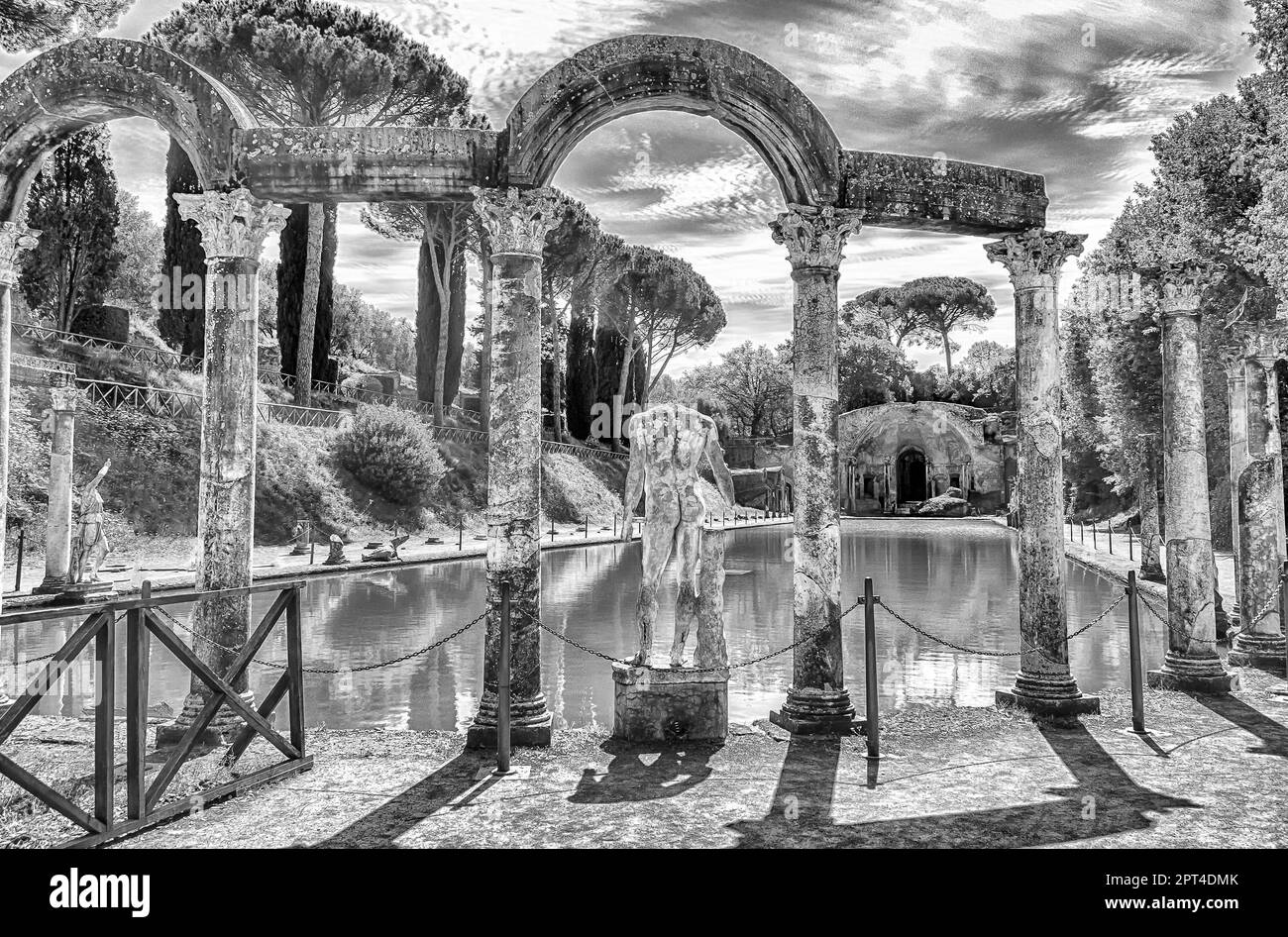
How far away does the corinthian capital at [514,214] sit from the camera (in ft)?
20.3

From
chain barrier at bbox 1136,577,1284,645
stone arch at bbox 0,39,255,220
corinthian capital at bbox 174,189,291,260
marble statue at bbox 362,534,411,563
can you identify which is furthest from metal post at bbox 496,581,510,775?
marble statue at bbox 362,534,411,563

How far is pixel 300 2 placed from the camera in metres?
24.2

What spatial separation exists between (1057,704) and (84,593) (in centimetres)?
1251

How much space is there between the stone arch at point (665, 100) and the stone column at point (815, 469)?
0.31 m

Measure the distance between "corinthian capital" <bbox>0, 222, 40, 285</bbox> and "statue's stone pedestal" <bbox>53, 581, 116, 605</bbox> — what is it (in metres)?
6.38

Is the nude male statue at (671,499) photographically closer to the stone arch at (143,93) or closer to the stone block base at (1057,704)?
the stone block base at (1057,704)

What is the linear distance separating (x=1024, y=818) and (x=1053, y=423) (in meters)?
3.51

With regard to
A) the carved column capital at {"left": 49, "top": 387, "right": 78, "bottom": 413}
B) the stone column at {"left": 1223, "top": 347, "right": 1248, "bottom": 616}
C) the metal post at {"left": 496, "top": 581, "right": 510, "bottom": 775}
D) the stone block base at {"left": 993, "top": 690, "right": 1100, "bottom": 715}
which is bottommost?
the stone block base at {"left": 993, "top": 690, "right": 1100, "bottom": 715}

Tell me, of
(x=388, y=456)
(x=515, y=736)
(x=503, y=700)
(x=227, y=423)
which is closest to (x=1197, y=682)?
(x=515, y=736)

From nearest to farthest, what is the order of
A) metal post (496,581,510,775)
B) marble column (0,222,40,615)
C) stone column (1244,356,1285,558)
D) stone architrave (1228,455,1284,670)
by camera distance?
metal post (496,581,510,775) → marble column (0,222,40,615) → stone architrave (1228,455,1284,670) → stone column (1244,356,1285,558)

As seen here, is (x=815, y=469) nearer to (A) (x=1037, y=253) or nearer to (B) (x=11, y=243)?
(A) (x=1037, y=253)

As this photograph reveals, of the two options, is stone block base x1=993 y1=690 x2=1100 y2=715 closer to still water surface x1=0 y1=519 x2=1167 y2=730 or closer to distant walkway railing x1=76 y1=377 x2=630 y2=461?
still water surface x1=0 y1=519 x2=1167 y2=730

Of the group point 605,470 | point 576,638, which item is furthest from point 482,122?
point 576,638

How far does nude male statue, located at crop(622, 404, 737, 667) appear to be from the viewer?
623 cm
